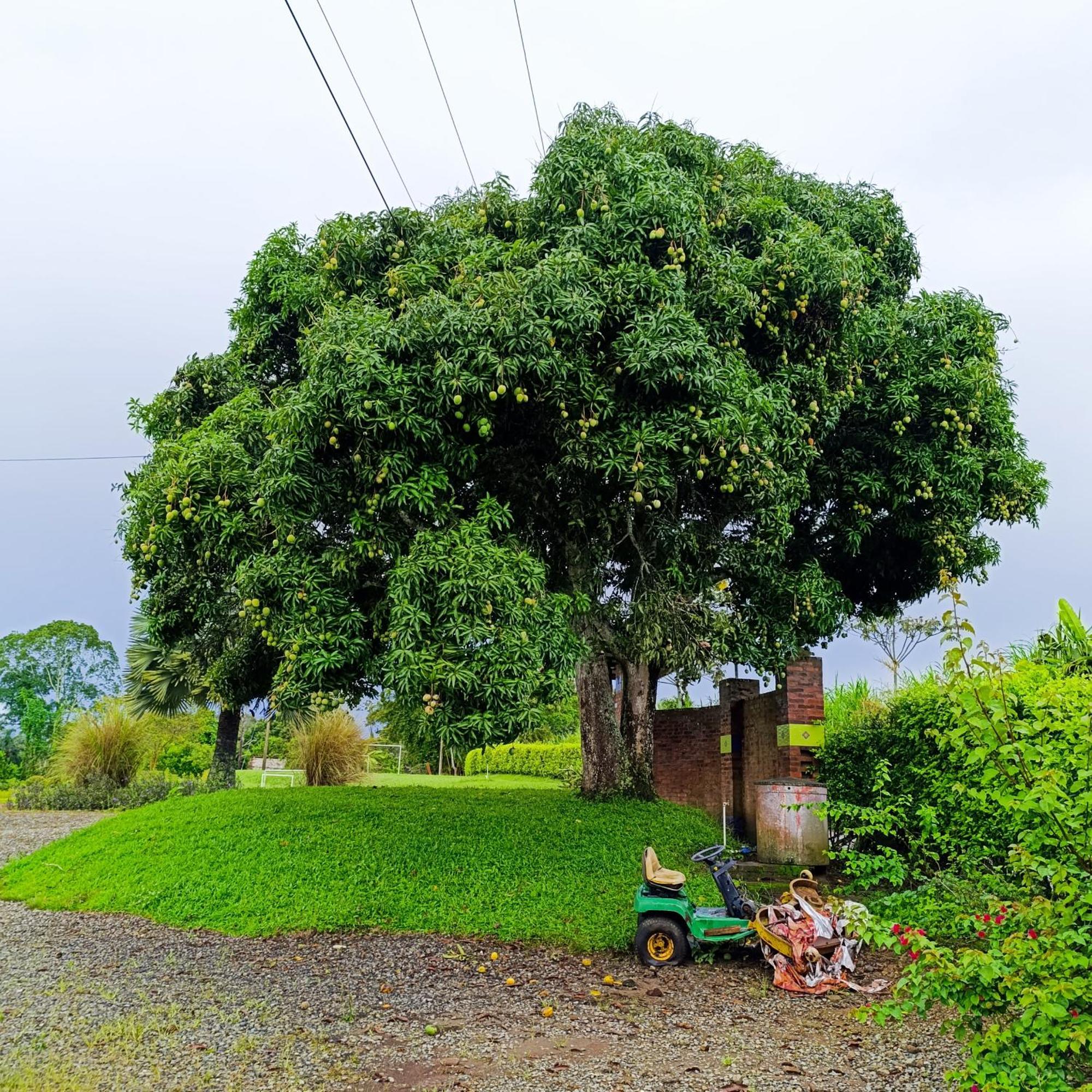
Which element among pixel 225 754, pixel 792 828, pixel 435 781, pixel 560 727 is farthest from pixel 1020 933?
pixel 560 727

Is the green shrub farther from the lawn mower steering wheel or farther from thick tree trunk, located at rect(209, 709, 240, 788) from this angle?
the lawn mower steering wheel

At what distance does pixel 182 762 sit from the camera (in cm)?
2509

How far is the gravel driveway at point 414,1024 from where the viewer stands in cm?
468

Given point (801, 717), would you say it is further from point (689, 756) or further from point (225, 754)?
point (225, 754)

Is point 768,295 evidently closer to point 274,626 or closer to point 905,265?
point 905,265

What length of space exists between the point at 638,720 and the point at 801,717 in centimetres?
371

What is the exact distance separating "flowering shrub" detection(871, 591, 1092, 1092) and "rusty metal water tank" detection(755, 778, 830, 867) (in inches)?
222

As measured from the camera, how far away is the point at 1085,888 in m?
3.16

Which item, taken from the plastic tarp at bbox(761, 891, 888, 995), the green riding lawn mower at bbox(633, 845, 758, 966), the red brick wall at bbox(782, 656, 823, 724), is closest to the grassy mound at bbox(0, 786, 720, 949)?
the green riding lawn mower at bbox(633, 845, 758, 966)

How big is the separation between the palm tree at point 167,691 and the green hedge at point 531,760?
365 inches

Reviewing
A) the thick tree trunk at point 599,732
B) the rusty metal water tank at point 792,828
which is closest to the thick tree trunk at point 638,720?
the thick tree trunk at point 599,732

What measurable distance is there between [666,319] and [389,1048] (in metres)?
6.25

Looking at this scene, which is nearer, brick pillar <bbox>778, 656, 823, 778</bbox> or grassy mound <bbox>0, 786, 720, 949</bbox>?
grassy mound <bbox>0, 786, 720, 949</bbox>

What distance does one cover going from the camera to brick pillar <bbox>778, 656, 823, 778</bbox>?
9.80m
